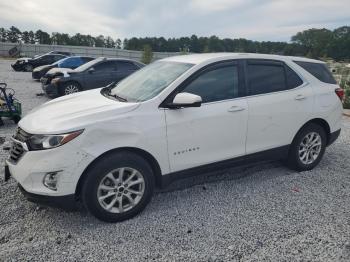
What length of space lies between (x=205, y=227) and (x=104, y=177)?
3.88 feet

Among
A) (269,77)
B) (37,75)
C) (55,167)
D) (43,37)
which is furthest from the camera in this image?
(43,37)

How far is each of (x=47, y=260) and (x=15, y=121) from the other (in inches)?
227

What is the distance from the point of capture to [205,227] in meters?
3.57

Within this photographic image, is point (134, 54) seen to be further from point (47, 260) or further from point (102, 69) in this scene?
point (47, 260)

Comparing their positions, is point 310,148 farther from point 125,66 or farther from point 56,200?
point 125,66

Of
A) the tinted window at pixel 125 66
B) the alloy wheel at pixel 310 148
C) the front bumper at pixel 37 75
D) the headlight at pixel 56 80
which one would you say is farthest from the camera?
the front bumper at pixel 37 75

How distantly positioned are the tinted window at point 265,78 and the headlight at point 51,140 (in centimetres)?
234

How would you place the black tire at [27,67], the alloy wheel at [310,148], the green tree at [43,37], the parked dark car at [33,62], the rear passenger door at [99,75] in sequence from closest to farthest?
the alloy wheel at [310,148], the rear passenger door at [99,75], the parked dark car at [33,62], the black tire at [27,67], the green tree at [43,37]

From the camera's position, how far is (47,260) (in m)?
3.00

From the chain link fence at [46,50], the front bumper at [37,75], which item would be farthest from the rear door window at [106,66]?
the chain link fence at [46,50]

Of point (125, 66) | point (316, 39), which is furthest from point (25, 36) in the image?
point (125, 66)

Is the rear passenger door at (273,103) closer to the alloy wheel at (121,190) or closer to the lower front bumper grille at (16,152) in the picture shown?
the alloy wheel at (121,190)

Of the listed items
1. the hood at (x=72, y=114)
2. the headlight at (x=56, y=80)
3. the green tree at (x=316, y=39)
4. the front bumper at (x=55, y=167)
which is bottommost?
the green tree at (x=316, y=39)

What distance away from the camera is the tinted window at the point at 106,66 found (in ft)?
38.1
